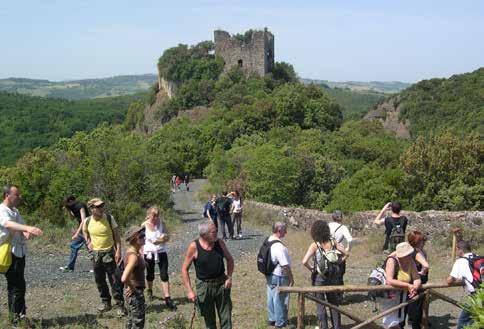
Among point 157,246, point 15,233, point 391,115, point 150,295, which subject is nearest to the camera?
point 15,233

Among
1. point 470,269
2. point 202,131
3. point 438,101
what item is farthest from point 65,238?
point 438,101

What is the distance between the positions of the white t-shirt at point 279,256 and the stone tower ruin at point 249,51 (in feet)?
184

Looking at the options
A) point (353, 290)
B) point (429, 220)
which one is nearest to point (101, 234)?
point (353, 290)

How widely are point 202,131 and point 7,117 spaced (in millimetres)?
72758

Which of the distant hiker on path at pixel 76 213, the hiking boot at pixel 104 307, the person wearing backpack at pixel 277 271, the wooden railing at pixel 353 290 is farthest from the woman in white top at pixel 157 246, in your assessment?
the wooden railing at pixel 353 290

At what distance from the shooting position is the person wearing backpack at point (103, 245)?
7551mm

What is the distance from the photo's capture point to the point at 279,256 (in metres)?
6.97

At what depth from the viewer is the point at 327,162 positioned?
3316 cm

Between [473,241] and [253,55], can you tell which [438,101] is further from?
[473,241]

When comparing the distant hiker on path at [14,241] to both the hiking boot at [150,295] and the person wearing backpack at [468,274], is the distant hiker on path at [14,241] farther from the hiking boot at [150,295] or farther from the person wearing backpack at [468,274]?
the person wearing backpack at [468,274]

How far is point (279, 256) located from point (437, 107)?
76137 mm

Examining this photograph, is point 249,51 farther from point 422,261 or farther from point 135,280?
point 135,280

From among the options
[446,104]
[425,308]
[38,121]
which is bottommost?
[38,121]

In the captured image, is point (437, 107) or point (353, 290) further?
point (437, 107)
